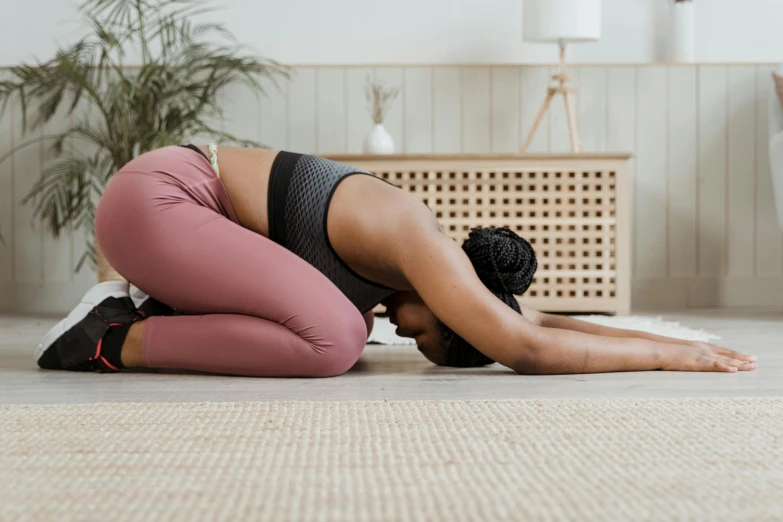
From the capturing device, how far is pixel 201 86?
344cm

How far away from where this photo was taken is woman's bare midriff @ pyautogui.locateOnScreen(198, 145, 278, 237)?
5.51 feet

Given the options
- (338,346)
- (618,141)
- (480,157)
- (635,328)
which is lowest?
(635,328)

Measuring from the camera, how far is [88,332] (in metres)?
1.73

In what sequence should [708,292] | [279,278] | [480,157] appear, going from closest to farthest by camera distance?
[279,278] → [480,157] → [708,292]

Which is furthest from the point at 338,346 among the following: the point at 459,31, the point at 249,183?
the point at 459,31

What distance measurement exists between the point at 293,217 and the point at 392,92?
2.33 m

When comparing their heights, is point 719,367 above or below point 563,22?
below

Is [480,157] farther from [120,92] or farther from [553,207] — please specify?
[120,92]

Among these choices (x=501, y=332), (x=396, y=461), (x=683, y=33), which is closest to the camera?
(x=396, y=461)

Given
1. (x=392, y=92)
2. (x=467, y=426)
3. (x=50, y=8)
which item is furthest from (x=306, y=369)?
(x=50, y=8)

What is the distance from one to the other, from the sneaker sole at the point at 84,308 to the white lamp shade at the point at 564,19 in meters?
2.29

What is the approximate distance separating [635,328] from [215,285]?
1.60m

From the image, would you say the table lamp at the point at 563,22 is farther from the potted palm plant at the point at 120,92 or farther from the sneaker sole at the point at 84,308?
the sneaker sole at the point at 84,308

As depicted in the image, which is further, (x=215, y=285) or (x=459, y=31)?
(x=459, y=31)
